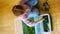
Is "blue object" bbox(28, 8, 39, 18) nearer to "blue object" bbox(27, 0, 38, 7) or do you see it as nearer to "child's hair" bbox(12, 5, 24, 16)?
"blue object" bbox(27, 0, 38, 7)

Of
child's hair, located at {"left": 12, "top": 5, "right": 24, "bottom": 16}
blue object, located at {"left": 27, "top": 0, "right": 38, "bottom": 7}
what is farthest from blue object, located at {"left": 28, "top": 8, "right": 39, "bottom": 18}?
child's hair, located at {"left": 12, "top": 5, "right": 24, "bottom": 16}

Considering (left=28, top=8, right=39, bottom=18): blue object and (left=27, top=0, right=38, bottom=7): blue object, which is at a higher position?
(left=27, top=0, right=38, bottom=7): blue object

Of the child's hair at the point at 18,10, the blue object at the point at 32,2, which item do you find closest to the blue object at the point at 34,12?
the blue object at the point at 32,2

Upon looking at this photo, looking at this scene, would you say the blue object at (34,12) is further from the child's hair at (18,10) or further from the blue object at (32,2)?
the child's hair at (18,10)

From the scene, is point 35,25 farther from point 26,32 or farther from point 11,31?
point 11,31

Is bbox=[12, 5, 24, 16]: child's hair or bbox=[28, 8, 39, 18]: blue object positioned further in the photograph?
bbox=[28, 8, 39, 18]: blue object

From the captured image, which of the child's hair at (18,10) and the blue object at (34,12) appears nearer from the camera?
the child's hair at (18,10)

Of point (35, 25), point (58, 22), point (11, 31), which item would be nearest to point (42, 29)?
point (35, 25)

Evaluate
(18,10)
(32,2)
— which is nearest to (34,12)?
(32,2)

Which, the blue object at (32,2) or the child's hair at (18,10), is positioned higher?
the blue object at (32,2)

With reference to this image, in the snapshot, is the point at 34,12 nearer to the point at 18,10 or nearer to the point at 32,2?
the point at 32,2

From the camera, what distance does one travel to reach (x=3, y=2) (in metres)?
1.69

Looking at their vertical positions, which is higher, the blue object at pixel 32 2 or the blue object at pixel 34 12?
the blue object at pixel 32 2

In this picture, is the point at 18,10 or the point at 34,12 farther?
the point at 34,12
